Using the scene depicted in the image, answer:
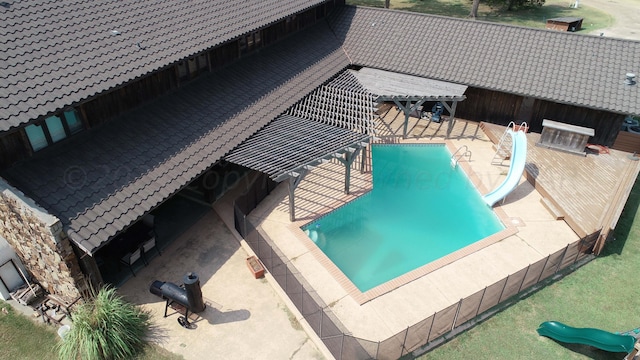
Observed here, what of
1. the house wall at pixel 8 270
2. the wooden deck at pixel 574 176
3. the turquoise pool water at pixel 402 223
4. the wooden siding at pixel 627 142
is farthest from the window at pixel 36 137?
the wooden siding at pixel 627 142

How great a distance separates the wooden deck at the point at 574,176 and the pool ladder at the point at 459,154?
49.5 inches

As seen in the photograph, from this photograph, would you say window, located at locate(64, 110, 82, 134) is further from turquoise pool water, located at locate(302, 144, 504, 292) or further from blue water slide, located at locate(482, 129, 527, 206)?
blue water slide, located at locate(482, 129, 527, 206)

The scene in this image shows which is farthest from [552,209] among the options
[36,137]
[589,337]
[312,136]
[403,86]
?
[36,137]

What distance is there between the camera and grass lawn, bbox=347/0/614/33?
46.5m

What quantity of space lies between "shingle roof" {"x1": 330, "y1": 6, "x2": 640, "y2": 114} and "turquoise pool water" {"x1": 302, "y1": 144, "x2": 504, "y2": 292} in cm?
595

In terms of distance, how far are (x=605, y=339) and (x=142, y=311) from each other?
48.3 feet

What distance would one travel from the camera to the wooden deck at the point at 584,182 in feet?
60.6

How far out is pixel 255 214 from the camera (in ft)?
61.8

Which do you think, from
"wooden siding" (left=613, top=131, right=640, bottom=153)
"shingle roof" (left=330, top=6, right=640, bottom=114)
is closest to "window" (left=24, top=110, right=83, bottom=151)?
"shingle roof" (left=330, top=6, right=640, bottom=114)

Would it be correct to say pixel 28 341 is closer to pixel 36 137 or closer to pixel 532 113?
pixel 36 137

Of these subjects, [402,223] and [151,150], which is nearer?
[151,150]

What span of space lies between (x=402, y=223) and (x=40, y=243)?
1384cm

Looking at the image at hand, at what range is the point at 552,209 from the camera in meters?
19.2

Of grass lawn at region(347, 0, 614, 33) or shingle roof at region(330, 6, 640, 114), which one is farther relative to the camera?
grass lawn at region(347, 0, 614, 33)
